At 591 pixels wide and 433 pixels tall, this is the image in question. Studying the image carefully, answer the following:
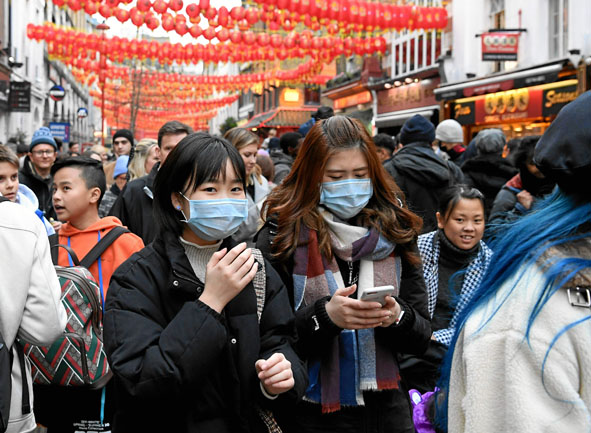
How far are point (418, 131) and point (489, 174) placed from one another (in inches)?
57.1

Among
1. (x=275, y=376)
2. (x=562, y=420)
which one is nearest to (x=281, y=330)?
(x=275, y=376)

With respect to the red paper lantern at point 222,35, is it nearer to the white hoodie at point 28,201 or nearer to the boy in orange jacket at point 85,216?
the white hoodie at point 28,201

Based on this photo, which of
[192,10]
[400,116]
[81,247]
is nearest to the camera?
[81,247]

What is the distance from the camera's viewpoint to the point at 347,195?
2873mm

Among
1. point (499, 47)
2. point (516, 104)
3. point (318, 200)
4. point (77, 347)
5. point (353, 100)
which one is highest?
point (353, 100)

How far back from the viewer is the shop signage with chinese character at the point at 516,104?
634 inches

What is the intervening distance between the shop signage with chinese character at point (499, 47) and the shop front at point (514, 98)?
0.52 m

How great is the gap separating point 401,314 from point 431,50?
22894 millimetres

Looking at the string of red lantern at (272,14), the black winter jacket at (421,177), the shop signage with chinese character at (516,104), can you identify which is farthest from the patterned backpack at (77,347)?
the shop signage with chinese character at (516,104)

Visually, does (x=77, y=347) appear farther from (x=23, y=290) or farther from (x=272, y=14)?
(x=272, y=14)

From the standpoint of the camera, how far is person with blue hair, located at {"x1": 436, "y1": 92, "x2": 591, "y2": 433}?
58.4 inches

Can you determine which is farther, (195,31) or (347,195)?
(195,31)

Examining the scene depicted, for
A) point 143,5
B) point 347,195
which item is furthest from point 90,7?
point 347,195

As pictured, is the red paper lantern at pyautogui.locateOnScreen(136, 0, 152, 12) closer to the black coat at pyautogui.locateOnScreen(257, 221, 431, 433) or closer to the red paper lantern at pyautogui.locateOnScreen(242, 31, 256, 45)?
the red paper lantern at pyautogui.locateOnScreen(242, 31, 256, 45)
